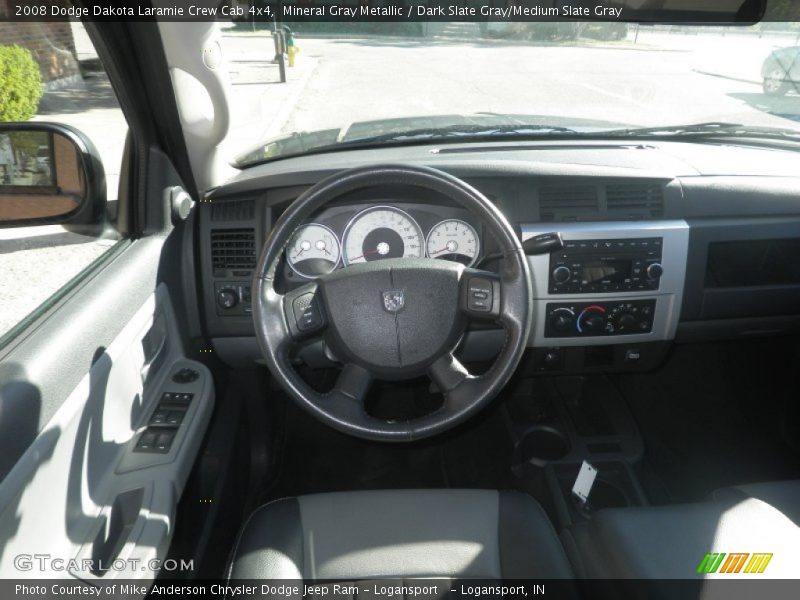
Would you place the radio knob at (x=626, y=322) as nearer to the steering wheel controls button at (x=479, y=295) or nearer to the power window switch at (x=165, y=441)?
the steering wheel controls button at (x=479, y=295)

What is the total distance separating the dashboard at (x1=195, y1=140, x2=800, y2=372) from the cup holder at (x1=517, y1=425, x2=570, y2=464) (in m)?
0.41

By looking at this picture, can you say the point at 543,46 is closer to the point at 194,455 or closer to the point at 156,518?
the point at 194,455

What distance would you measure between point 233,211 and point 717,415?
2.56 meters

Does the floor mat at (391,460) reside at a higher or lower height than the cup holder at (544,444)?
lower

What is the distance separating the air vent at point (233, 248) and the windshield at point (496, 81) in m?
0.38

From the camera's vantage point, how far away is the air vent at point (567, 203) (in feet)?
7.69

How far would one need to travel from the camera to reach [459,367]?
70.2 inches

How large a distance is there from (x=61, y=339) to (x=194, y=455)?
66 cm

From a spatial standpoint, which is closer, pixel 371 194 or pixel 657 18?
pixel 657 18

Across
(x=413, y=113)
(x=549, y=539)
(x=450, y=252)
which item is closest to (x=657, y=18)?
(x=450, y=252)

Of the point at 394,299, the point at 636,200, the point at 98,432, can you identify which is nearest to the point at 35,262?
the point at 98,432

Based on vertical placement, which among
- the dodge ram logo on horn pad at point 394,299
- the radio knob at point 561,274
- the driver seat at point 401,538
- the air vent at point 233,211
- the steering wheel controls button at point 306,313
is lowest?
the driver seat at point 401,538

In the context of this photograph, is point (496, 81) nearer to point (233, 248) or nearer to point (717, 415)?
point (233, 248)

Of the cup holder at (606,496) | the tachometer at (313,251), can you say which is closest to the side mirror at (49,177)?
the tachometer at (313,251)
